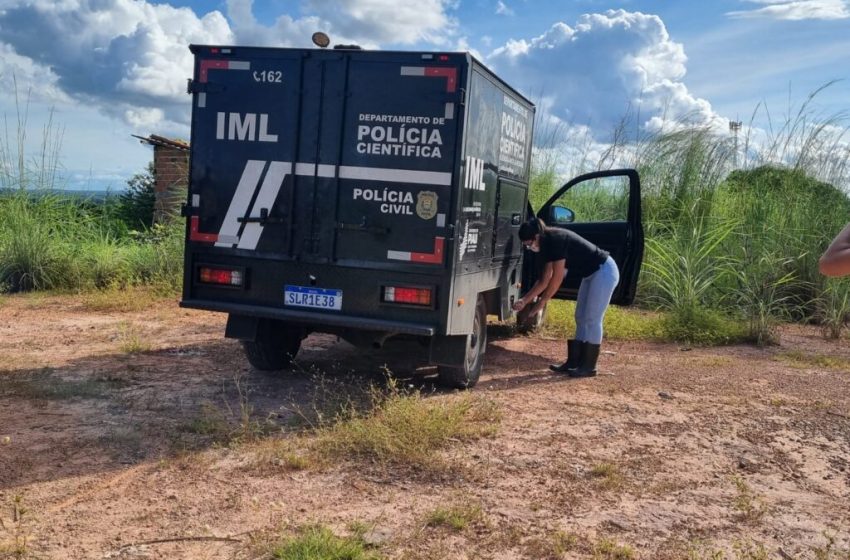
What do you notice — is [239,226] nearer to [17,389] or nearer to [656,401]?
[17,389]

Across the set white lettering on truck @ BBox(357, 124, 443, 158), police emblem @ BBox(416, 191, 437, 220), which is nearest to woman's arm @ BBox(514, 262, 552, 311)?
police emblem @ BBox(416, 191, 437, 220)

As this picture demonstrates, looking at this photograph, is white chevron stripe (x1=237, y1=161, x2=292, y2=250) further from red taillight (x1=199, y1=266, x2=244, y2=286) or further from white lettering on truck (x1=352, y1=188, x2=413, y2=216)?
white lettering on truck (x1=352, y1=188, x2=413, y2=216)

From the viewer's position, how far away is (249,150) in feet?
19.2

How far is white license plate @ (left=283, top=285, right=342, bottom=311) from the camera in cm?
580

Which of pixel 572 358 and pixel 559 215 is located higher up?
pixel 559 215

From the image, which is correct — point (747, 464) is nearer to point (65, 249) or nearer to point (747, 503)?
point (747, 503)

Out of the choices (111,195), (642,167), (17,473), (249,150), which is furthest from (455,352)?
(111,195)

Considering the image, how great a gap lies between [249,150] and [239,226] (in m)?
0.57

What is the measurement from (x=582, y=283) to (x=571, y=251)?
36 cm

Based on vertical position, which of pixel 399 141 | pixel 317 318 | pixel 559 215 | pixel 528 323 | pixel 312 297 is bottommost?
pixel 528 323

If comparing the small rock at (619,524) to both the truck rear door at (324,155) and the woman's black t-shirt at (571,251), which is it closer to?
the truck rear door at (324,155)

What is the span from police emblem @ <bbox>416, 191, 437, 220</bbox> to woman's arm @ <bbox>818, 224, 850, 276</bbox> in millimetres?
3509

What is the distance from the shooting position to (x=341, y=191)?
573 centimetres

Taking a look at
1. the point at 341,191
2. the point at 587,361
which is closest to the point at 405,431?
the point at 341,191
